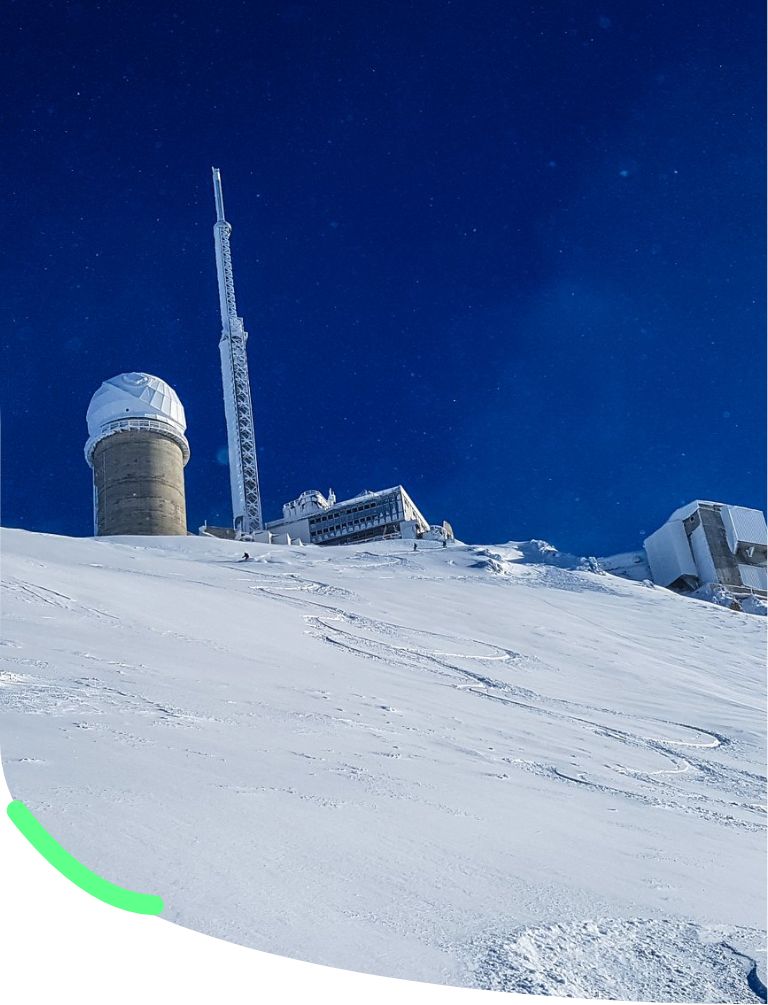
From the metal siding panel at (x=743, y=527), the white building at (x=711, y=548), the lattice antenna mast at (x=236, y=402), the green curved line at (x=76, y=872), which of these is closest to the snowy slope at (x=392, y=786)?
the green curved line at (x=76, y=872)

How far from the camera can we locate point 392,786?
4457 mm

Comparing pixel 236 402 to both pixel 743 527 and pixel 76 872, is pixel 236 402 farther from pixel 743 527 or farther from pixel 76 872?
pixel 76 872

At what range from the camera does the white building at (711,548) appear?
3684 centimetres

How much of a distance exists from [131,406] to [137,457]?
244cm

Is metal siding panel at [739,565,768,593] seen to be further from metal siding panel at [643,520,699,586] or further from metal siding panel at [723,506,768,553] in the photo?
metal siding panel at [643,520,699,586]

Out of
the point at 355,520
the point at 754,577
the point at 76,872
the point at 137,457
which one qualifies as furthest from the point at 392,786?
the point at 355,520

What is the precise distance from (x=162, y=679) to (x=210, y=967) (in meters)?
4.38

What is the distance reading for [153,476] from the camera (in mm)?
34531

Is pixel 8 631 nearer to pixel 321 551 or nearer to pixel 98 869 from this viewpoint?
pixel 98 869

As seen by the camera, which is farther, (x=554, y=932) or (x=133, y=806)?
(x=133, y=806)

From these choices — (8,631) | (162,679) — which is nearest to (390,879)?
(162,679)

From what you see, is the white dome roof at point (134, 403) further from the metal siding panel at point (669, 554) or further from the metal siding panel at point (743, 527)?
the metal siding panel at point (743, 527)

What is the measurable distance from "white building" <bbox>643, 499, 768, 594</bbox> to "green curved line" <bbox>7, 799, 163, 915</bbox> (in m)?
36.4

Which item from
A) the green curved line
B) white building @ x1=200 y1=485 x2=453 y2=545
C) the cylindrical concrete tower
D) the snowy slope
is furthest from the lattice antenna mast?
the green curved line
